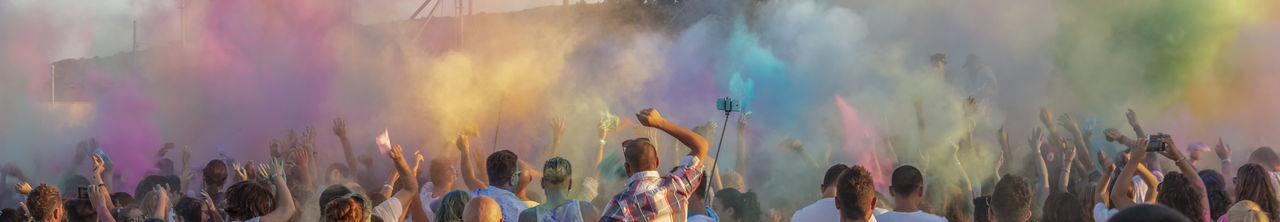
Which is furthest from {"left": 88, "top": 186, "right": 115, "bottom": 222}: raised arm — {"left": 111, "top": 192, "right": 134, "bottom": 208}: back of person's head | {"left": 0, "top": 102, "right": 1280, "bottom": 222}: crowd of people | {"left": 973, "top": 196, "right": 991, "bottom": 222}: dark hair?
{"left": 973, "top": 196, "right": 991, "bottom": 222}: dark hair

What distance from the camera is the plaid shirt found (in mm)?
4812

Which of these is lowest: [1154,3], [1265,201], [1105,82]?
[1265,201]

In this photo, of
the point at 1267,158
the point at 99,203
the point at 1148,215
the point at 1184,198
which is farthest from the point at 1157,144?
the point at 99,203

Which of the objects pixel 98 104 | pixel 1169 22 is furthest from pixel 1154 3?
pixel 98 104

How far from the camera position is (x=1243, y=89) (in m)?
12.4

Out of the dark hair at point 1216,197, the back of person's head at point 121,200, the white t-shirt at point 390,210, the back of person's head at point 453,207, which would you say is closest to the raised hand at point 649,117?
the back of person's head at point 453,207

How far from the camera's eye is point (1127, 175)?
5945 millimetres

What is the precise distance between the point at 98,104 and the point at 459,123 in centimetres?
519

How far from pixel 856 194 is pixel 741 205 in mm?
2047

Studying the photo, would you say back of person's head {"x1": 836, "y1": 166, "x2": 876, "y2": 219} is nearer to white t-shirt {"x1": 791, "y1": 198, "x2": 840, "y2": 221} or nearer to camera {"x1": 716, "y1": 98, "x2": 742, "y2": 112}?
white t-shirt {"x1": 791, "y1": 198, "x2": 840, "y2": 221}

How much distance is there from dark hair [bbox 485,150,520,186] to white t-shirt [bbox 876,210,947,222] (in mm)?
1795

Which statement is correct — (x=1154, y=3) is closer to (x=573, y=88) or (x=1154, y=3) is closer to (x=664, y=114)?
(x=664, y=114)

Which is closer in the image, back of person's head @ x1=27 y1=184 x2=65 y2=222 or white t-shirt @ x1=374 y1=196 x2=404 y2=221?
white t-shirt @ x1=374 y1=196 x2=404 y2=221

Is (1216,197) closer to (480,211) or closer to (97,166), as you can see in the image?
(480,211)
